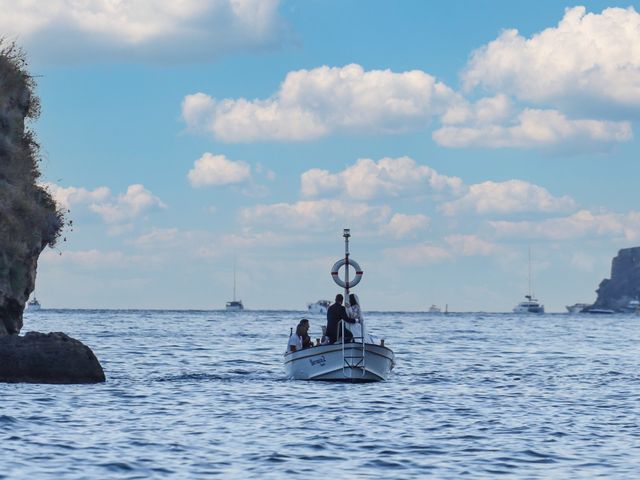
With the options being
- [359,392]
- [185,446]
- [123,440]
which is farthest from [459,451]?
[359,392]

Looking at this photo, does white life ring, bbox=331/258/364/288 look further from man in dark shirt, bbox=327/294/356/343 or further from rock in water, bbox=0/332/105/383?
rock in water, bbox=0/332/105/383

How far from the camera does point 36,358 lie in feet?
111

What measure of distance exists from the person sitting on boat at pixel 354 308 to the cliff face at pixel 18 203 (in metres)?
13.2

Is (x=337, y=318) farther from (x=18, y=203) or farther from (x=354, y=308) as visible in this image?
(x=18, y=203)

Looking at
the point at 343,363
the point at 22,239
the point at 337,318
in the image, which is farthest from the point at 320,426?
the point at 22,239

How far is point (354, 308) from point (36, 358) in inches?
422

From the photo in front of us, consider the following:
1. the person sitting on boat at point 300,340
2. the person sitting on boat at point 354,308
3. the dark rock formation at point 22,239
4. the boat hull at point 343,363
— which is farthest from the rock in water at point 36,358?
the person sitting on boat at point 354,308

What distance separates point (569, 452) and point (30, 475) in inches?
401

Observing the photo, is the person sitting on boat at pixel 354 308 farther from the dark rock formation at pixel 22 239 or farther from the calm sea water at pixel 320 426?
the dark rock formation at pixel 22 239

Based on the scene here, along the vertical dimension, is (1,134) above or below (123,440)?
→ above

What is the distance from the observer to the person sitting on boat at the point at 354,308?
125ft

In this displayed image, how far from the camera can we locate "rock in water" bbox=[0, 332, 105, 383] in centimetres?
3378

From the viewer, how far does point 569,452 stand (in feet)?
72.1

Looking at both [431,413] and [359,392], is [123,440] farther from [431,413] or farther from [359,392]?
[359,392]
